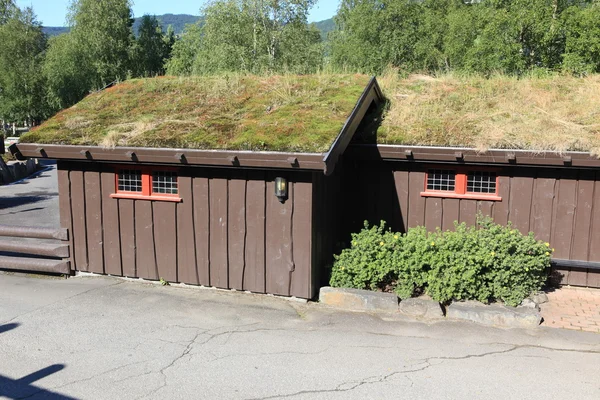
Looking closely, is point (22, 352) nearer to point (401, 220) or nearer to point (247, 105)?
point (247, 105)

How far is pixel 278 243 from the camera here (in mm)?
8016

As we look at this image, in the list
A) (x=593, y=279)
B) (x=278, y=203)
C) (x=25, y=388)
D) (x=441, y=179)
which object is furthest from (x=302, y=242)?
(x=593, y=279)

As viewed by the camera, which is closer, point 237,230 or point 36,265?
point 237,230

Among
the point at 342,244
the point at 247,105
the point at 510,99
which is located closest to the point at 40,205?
the point at 247,105

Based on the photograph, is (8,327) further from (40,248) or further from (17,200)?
(17,200)

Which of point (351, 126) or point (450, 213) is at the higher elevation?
point (351, 126)

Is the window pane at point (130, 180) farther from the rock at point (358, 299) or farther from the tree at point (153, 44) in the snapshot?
the tree at point (153, 44)

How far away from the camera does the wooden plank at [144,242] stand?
8653mm

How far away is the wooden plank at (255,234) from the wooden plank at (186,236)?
912 millimetres

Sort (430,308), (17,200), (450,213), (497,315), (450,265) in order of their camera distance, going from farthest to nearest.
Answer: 1. (17,200)
2. (450,213)
3. (450,265)
4. (430,308)
5. (497,315)

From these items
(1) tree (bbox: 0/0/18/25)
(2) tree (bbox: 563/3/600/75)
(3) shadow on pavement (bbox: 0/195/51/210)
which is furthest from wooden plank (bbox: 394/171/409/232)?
(1) tree (bbox: 0/0/18/25)

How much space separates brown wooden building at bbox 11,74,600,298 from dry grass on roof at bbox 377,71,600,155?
0.27m

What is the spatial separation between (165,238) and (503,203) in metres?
5.51

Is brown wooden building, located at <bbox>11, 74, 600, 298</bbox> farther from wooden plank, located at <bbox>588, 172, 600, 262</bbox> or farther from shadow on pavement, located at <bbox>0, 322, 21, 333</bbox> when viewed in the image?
shadow on pavement, located at <bbox>0, 322, 21, 333</bbox>
